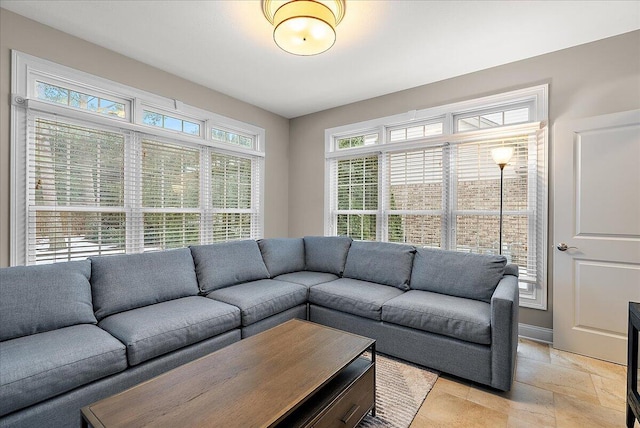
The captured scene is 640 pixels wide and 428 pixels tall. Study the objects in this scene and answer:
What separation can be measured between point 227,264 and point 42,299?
1364 millimetres

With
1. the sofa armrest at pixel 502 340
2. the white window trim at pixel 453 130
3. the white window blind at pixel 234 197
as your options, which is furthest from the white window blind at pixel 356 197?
the sofa armrest at pixel 502 340

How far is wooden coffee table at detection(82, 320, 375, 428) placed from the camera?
44.1 inches

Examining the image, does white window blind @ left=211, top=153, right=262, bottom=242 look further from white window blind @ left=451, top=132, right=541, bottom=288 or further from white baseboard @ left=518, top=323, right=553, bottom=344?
white baseboard @ left=518, top=323, right=553, bottom=344

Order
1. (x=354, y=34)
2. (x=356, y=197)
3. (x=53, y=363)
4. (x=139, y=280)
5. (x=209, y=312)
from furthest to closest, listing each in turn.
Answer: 1. (x=356, y=197)
2. (x=354, y=34)
3. (x=139, y=280)
4. (x=209, y=312)
5. (x=53, y=363)

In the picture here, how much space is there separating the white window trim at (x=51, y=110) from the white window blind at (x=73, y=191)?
2.2 inches

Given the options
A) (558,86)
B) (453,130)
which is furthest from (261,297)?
(558,86)

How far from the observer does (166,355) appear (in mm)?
1940

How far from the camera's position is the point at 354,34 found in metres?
2.45

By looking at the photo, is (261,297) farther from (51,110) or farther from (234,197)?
(51,110)

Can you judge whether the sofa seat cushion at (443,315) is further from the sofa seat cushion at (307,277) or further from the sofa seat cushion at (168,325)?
the sofa seat cushion at (168,325)

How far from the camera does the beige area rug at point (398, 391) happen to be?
1766 millimetres

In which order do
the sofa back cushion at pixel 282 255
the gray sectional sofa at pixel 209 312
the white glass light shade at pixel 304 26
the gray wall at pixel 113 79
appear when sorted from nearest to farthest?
the gray sectional sofa at pixel 209 312 → the white glass light shade at pixel 304 26 → the gray wall at pixel 113 79 → the sofa back cushion at pixel 282 255

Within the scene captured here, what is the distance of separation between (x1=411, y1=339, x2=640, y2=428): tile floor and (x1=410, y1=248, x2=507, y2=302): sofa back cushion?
668mm

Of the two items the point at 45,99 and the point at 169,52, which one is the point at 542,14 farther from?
the point at 45,99
